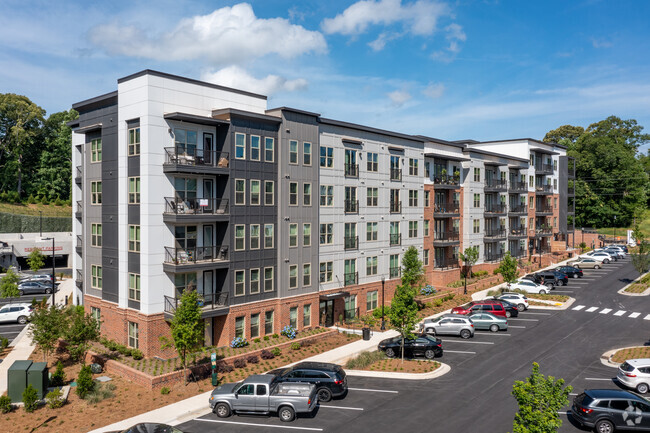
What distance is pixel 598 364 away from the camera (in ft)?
99.5

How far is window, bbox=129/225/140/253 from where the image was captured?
101ft

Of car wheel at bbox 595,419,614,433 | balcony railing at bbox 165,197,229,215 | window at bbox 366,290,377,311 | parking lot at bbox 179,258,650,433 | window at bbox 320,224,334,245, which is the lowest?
parking lot at bbox 179,258,650,433

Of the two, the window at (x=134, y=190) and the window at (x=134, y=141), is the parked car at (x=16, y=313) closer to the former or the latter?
the window at (x=134, y=190)

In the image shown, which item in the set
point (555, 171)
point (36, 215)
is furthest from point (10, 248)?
point (555, 171)

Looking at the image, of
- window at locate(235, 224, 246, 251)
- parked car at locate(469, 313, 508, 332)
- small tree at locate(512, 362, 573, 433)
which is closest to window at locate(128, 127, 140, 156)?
window at locate(235, 224, 246, 251)

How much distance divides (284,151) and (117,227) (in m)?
13.1

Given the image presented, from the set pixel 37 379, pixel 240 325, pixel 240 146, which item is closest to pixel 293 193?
pixel 240 146

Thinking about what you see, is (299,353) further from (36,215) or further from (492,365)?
(36,215)

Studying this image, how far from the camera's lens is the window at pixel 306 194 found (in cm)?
3744

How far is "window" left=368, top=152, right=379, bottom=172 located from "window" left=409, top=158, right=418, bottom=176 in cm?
562

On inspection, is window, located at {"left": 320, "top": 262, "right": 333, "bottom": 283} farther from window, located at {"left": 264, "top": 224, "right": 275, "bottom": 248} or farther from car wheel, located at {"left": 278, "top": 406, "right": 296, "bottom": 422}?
car wheel, located at {"left": 278, "top": 406, "right": 296, "bottom": 422}

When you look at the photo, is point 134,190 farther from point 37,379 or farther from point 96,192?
point 37,379

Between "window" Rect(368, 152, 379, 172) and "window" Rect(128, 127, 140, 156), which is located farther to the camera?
"window" Rect(368, 152, 379, 172)

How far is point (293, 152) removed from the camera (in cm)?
3638
